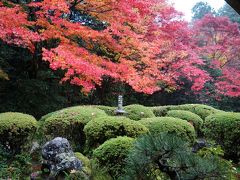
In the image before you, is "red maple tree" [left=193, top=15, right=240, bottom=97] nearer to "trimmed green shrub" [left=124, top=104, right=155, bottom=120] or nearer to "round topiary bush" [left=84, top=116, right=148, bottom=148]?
"trimmed green shrub" [left=124, top=104, right=155, bottom=120]

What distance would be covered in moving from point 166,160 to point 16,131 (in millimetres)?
4583

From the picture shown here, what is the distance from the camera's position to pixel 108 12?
8.92 m

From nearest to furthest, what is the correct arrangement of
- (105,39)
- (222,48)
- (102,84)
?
(105,39)
(102,84)
(222,48)


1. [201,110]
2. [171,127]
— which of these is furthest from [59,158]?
[201,110]

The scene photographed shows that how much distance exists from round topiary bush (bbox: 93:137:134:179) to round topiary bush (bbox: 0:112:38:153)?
227cm

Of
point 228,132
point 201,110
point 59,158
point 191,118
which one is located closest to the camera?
point 59,158

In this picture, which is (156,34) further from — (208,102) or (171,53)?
(208,102)

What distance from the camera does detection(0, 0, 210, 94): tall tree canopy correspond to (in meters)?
7.05

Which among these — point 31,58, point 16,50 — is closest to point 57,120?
point 31,58

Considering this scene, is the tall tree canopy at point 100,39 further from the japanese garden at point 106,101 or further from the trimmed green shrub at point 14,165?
the trimmed green shrub at point 14,165

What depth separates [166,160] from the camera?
2057mm

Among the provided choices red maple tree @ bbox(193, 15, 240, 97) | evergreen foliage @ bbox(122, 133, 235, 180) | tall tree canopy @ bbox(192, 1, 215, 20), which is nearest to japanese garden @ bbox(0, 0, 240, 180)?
evergreen foliage @ bbox(122, 133, 235, 180)

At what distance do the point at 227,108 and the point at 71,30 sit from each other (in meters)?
11.7

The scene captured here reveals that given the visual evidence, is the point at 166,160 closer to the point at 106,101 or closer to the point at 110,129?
the point at 110,129
